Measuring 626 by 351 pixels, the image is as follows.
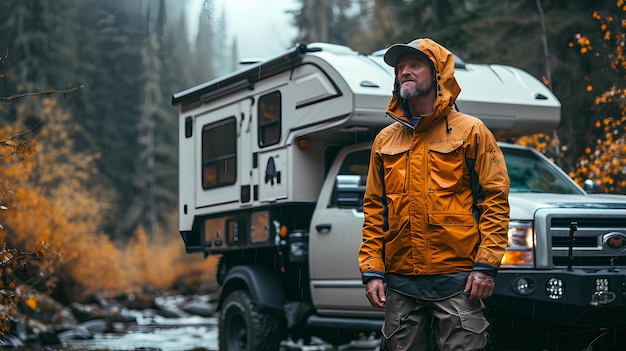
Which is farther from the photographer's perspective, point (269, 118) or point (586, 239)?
point (269, 118)

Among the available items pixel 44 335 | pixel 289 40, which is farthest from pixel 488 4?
pixel 44 335

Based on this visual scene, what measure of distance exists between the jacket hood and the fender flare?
178 inches

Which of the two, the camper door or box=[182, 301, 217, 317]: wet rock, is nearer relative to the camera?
the camper door

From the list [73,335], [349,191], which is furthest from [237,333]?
[73,335]

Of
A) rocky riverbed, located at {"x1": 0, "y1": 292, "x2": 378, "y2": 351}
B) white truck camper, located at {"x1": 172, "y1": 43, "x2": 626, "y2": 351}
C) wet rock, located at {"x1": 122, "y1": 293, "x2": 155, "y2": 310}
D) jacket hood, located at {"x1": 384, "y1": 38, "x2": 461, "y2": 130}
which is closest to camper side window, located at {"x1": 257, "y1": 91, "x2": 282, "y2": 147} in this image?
white truck camper, located at {"x1": 172, "y1": 43, "x2": 626, "y2": 351}

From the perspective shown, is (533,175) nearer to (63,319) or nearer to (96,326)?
(63,319)

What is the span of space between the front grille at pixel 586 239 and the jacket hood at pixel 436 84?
6.74 feet

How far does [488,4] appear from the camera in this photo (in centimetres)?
2358

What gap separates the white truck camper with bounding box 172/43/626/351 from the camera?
686 centimetres

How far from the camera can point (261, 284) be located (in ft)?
31.3

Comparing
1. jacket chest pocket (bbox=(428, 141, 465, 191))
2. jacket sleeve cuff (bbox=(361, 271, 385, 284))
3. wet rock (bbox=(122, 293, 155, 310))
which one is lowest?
wet rock (bbox=(122, 293, 155, 310))

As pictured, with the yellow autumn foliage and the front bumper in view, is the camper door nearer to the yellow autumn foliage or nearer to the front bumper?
the yellow autumn foliage

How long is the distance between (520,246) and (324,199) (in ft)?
8.31

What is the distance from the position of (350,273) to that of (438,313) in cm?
376
